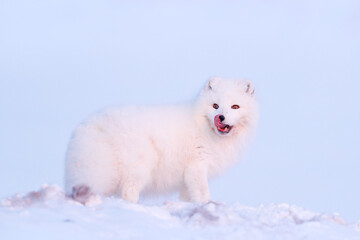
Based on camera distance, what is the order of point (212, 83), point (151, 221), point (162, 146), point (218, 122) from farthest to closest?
1. point (212, 83)
2. point (218, 122)
3. point (162, 146)
4. point (151, 221)

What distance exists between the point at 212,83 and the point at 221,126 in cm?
78

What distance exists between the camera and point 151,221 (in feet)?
16.2

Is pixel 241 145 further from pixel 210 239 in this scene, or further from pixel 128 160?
pixel 210 239

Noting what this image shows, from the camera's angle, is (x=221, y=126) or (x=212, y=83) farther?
(x=212, y=83)

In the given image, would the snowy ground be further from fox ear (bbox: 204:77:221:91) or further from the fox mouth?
fox ear (bbox: 204:77:221:91)

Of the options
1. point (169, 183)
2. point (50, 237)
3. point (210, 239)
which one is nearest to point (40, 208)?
point (50, 237)

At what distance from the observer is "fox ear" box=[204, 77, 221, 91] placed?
328 inches

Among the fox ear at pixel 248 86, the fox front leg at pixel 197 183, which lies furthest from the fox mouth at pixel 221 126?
the fox ear at pixel 248 86

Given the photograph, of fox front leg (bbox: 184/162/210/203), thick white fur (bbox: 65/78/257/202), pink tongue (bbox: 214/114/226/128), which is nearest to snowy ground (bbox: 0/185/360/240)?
thick white fur (bbox: 65/78/257/202)

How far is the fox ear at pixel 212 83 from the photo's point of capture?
8336 millimetres

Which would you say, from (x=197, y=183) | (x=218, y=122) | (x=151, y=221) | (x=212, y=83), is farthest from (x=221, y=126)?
(x=151, y=221)

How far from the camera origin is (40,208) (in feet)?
16.0

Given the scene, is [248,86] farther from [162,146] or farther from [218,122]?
[162,146]

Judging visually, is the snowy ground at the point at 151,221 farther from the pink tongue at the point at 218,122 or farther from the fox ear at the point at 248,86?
the fox ear at the point at 248,86
